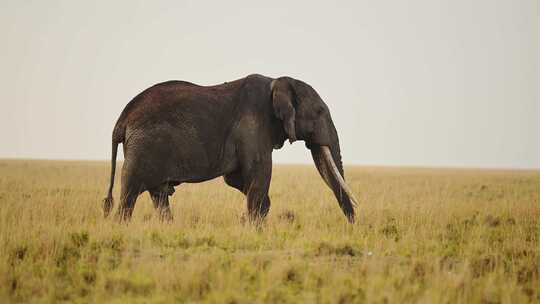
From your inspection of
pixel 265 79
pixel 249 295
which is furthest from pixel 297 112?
pixel 249 295

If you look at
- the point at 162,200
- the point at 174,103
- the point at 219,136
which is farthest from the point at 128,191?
the point at 219,136

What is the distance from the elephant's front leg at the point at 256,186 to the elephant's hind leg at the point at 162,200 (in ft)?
5.16

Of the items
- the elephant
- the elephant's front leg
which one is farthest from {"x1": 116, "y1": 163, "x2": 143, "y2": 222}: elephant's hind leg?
the elephant's front leg

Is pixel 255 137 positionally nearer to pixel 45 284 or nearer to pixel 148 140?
pixel 148 140

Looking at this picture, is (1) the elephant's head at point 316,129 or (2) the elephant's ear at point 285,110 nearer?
(2) the elephant's ear at point 285,110


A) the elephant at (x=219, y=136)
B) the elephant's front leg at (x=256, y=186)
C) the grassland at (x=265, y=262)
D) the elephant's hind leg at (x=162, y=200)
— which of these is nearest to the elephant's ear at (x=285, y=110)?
the elephant at (x=219, y=136)

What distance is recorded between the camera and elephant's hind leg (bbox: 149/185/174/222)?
12.0m

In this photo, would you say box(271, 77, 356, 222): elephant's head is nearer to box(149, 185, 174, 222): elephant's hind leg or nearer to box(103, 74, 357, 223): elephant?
box(103, 74, 357, 223): elephant

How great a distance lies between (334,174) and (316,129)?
40.8 inches

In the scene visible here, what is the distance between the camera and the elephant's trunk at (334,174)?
12.7 metres

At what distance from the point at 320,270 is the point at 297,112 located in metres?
5.54

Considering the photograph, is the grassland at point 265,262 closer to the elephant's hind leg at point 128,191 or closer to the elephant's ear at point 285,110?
the elephant's hind leg at point 128,191

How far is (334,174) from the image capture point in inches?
501

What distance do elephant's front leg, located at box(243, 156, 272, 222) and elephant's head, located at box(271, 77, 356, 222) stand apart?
0.91 meters
